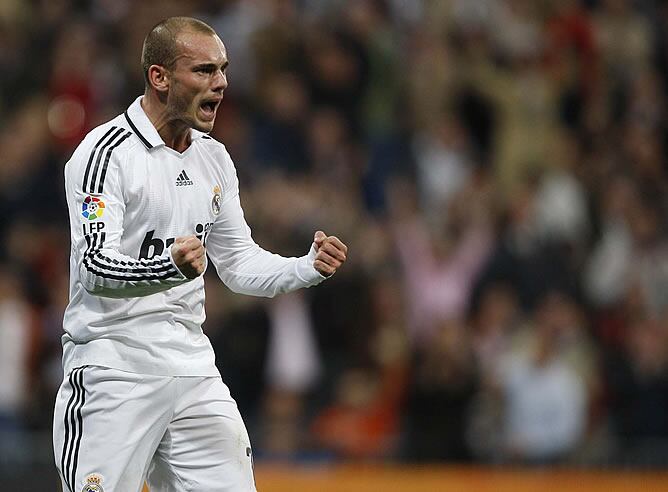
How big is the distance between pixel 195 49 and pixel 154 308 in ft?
3.30

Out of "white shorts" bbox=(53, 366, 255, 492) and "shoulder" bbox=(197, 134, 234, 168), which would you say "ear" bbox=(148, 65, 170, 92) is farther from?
"white shorts" bbox=(53, 366, 255, 492)

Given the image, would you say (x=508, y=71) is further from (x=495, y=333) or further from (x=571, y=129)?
(x=495, y=333)

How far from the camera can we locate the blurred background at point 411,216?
10.0 metres

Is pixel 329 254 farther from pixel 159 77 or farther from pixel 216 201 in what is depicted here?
pixel 159 77

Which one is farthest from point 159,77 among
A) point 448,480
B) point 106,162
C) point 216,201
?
point 448,480

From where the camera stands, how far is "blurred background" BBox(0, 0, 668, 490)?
10.0 metres

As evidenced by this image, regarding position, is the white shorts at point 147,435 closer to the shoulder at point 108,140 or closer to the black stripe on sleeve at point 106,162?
the black stripe on sleeve at point 106,162

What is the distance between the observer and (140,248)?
5238 millimetres

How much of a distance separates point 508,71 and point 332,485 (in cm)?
474

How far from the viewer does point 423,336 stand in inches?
416

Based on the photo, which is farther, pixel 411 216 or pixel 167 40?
pixel 411 216

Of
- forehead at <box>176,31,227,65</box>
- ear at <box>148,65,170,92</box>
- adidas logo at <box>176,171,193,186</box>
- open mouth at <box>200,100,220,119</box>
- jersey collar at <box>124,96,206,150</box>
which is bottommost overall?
adidas logo at <box>176,171,193,186</box>

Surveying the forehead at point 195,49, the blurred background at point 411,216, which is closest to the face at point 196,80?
the forehead at point 195,49

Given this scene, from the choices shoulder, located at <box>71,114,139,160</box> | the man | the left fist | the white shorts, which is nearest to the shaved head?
the man
